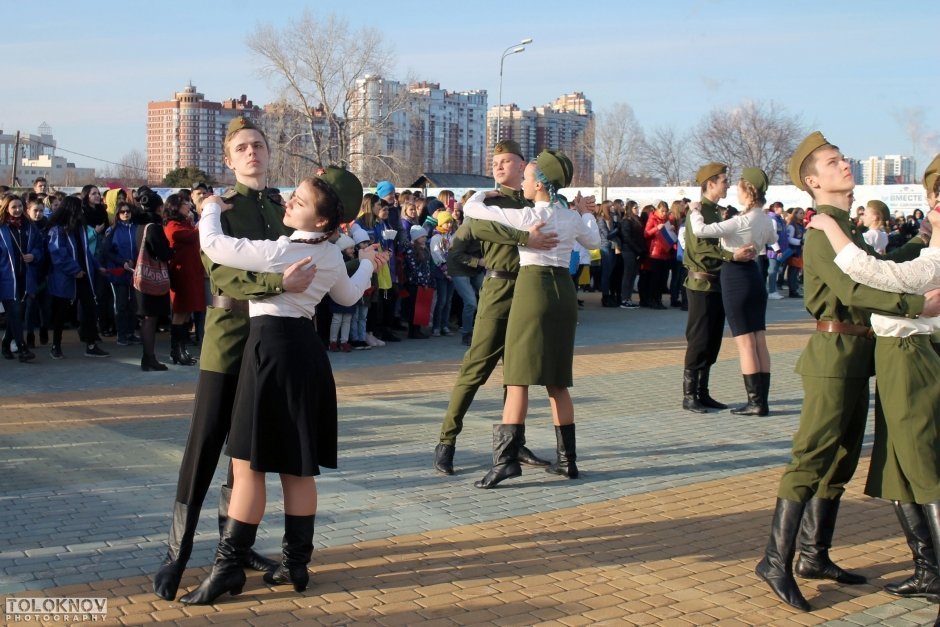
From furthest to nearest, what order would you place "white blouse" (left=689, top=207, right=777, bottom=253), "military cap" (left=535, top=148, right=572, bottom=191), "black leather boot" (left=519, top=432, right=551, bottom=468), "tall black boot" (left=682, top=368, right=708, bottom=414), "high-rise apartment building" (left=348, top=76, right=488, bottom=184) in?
"high-rise apartment building" (left=348, top=76, right=488, bottom=184)
"tall black boot" (left=682, top=368, right=708, bottom=414)
"white blouse" (left=689, top=207, right=777, bottom=253)
"black leather boot" (left=519, top=432, right=551, bottom=468)
"military cap" (left=535, top=148, right=572, bottom=191)

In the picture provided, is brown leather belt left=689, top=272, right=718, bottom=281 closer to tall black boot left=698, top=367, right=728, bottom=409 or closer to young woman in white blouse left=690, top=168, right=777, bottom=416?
young woman in white blouse left=690, top=168, right=777, bottom=416

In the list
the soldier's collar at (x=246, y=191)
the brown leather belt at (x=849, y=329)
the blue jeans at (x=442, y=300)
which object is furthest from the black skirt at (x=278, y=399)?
the blue jeans at (x=442, y=300)

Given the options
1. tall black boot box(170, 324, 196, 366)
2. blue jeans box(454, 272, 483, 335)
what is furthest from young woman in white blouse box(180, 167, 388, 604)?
blue jeans box(454, 272, 483, 335)

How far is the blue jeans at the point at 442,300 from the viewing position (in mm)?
16328

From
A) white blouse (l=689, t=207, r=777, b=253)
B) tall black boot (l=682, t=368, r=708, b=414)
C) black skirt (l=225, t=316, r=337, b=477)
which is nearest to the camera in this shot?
black skirt (l=225, t=316, r=337, b=477)

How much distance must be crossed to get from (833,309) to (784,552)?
3.87 feet

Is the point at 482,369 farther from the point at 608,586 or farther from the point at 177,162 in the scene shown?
Result: the point at 177,162

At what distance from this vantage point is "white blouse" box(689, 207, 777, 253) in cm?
998

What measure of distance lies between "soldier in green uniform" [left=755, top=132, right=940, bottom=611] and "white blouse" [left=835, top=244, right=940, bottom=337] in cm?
11

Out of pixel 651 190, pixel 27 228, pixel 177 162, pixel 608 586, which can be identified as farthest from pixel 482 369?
pixel 177 162

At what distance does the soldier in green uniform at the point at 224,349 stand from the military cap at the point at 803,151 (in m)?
2.49

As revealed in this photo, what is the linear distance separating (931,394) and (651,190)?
35.6 meters

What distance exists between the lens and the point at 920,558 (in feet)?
17.0

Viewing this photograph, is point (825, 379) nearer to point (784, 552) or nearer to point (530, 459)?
point (784, 552)
